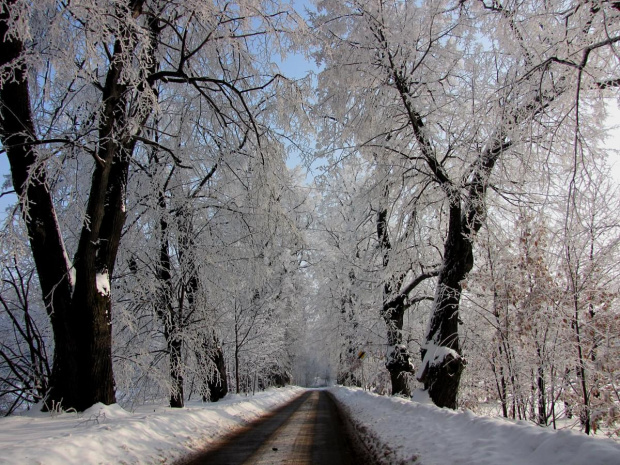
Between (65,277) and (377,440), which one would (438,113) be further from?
(65,277)

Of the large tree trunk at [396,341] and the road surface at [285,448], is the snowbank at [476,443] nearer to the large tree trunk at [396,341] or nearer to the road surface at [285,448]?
the road surface at [285,448]

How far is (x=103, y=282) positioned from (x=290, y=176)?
435cm

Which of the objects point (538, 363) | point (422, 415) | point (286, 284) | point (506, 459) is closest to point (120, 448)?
point (506, 459)

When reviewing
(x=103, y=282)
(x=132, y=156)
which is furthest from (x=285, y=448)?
(x=132, y=156)

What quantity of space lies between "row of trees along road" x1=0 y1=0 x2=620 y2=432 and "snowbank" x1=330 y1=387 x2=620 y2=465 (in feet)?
5.36

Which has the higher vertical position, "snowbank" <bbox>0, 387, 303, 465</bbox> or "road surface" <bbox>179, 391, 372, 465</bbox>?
"snowbank" <bbox>0, 387, 303, 465</bbox>

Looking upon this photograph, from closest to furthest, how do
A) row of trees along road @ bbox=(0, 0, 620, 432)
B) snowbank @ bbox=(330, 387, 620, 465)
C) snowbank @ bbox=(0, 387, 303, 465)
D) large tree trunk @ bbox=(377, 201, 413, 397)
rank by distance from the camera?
snowbank @ bbox=(330, 387, 620, 465) → snowbank @ bbox=(0, 387, 303, 465) → row of trees along road @ bbox=(0, 0, 620, 432) → large tree trunk @ bbox=(377, 201, 413, 397)

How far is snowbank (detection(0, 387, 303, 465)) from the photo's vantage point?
3523 millimetres

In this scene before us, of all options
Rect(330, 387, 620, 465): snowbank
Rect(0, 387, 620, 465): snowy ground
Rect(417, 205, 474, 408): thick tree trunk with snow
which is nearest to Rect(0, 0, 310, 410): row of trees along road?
Rect(0, 387, 620, 465): snowy ground

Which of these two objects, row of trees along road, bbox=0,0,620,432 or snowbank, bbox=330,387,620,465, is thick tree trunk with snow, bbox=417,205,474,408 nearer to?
row of trees along road, bbox=0,0,620,432

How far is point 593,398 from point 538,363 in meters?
1.04

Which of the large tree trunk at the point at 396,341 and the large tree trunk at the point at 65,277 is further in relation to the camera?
the large tree trunk at the point at 396,341

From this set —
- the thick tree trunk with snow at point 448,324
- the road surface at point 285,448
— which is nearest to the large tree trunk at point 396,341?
the road surface at point 285,448

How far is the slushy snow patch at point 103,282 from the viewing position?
19.0ft
